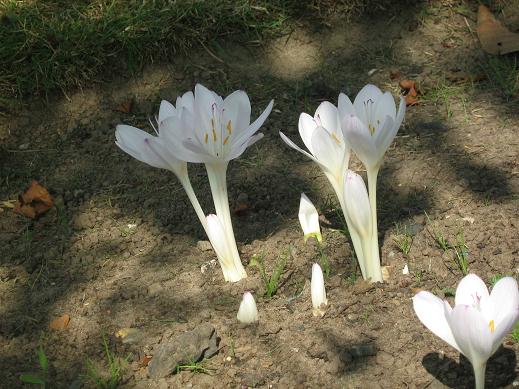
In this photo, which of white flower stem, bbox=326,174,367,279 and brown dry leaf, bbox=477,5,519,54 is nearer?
white flower stem, bbox=326,174,367,279

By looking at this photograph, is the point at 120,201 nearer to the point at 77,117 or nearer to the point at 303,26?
the point at 77,117

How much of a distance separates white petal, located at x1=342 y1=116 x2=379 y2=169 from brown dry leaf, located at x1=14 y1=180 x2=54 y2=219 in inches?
68.1

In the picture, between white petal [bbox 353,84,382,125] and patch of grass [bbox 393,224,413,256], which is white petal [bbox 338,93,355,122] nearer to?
white petal [bbox 353,84,382,125]

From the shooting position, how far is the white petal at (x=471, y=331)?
2215 millimetres

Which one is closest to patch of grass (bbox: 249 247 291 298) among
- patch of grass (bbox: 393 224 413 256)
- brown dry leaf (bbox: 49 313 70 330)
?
patch of grass (bbox: 393 224 413 256)

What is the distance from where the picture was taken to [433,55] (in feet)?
15.5

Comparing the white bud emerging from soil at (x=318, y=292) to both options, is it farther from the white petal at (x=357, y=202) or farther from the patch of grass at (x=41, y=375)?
→ the patch of grass at (x=41, y=375)

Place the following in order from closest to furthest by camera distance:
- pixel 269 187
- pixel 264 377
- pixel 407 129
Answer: pixel 264 377
pixel 269 187
pixel 407 129

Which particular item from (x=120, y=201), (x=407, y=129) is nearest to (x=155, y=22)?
(x=120, y=201)

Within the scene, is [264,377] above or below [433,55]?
above

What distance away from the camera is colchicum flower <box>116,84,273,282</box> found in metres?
2.87

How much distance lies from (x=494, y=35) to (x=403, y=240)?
184 cm

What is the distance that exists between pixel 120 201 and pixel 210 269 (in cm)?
80

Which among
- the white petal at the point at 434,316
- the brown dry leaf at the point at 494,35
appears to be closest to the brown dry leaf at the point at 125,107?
the brown dry leaf at the point at 494,35
